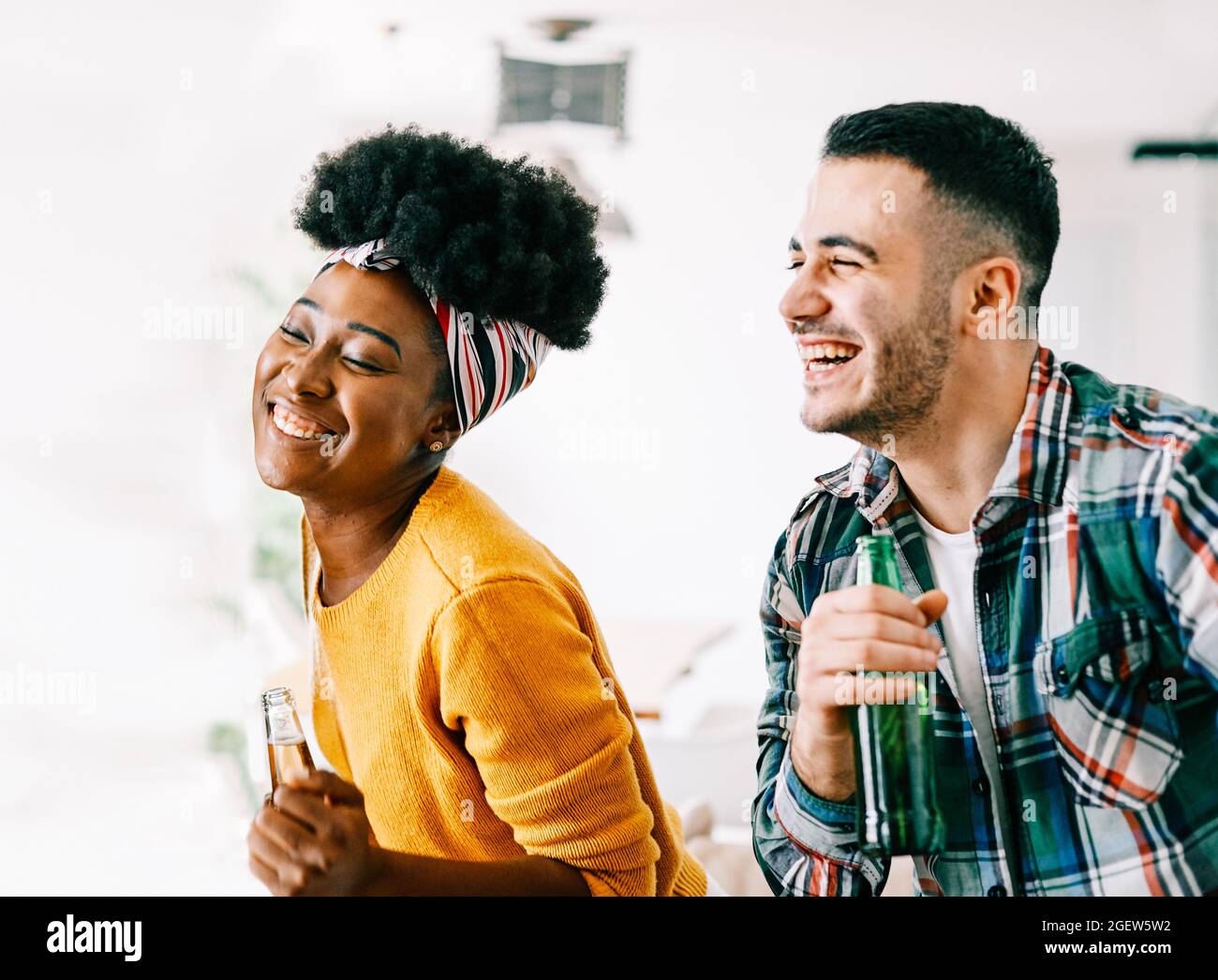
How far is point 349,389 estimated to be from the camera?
4.07ft

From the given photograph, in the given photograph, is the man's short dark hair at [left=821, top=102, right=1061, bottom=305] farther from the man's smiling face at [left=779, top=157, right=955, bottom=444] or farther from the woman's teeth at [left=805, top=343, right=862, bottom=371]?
the woman's teeth at [left=805, top=343, right=862, bottom=371]

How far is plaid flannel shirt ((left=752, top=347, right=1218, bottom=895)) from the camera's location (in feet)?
3.88

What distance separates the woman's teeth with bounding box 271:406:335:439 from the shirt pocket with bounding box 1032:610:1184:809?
0.84m

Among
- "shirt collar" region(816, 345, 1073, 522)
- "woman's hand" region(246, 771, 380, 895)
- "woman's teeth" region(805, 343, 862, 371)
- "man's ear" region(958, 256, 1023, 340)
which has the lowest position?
"woman's hand" region(246, 771, 380, 895)

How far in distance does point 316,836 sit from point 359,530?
346 mm

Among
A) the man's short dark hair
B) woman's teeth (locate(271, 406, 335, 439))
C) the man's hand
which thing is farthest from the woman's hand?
the man's short dark hair

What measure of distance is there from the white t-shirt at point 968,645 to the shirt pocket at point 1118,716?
3.3 inches

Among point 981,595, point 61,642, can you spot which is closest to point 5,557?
point 61,642

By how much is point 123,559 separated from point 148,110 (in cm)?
57

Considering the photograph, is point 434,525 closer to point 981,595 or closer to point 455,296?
point 455,296

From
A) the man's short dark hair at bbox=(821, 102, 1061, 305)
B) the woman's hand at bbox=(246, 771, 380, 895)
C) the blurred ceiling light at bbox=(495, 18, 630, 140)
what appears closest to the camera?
the woman's hand at bbox=(246, 771, 380, 895)

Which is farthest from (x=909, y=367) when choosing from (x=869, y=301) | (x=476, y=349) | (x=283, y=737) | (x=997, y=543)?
(x=283, y=737)

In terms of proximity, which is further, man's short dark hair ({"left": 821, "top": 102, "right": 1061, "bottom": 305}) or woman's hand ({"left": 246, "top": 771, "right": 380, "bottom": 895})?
man's short dark hair ({"left": 821, "top": 102, "right": 1061, "bottom": 305})

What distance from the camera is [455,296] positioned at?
4.04 ft
